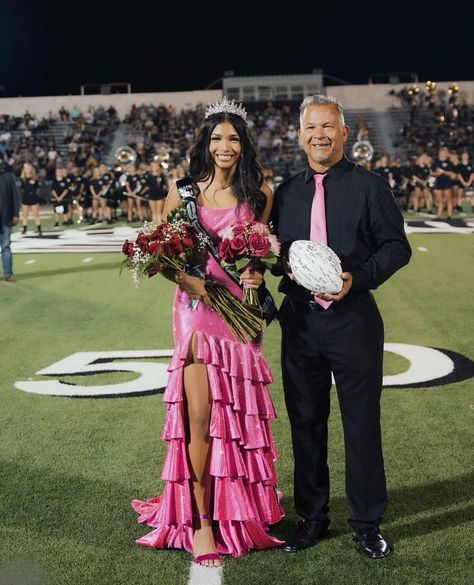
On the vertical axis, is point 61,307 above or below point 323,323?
below

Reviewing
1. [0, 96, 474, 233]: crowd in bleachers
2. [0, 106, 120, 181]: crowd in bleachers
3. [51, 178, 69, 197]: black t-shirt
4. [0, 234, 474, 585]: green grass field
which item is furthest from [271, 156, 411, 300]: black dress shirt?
[0, 106, 120, 181]: crowd in bleachers

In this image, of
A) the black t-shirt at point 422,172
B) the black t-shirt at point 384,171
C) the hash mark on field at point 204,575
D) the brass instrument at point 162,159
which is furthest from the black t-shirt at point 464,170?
the hash mark on field at point 204,575

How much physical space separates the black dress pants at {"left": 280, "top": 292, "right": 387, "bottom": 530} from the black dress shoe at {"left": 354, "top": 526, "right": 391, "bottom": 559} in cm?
4

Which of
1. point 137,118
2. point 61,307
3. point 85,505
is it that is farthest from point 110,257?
point 137,118

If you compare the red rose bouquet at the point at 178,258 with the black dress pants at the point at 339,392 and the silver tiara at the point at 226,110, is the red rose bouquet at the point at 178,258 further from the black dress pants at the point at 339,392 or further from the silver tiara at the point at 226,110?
the silver tiara at the point at 226,110

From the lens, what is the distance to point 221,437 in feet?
10.9

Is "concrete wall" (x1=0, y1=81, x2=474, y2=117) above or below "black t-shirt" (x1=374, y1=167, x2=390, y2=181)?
above

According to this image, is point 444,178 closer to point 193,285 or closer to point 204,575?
point 193,285

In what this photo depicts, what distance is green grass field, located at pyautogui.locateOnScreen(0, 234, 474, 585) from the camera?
315 centimetres

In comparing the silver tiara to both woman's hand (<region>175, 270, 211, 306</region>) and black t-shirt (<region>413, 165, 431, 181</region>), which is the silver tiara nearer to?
woman's hand (<region>175, 270, 211, 306</region>)

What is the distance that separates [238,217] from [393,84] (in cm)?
3999

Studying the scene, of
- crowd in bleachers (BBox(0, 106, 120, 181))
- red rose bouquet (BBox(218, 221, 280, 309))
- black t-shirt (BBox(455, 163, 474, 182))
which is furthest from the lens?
crowd in bleachers (BBox(0, 106, 120, 181))

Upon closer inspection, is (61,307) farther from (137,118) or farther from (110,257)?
(137,118)

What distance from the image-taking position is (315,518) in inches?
132
